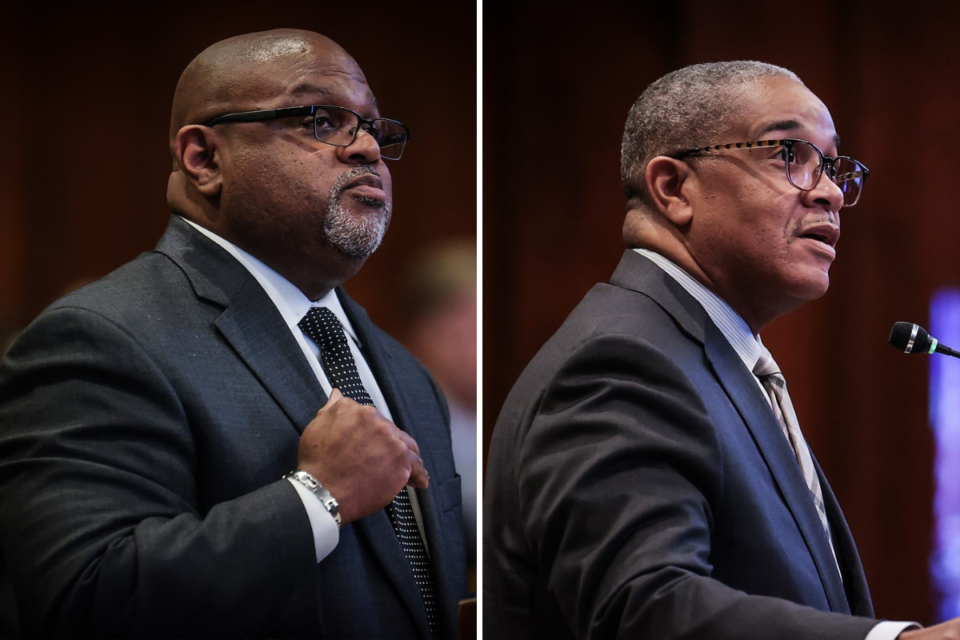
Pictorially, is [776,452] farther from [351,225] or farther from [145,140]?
[145,140]

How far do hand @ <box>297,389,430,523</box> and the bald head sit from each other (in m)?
0.51

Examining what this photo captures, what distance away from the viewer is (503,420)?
1.82 m

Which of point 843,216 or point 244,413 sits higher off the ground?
point 843,216

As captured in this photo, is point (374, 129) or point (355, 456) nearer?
point (355, 456)

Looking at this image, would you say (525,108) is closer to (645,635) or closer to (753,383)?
(753,383)

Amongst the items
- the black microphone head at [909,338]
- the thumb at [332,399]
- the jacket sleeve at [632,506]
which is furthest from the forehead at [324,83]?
the black microphone head at [909,338]

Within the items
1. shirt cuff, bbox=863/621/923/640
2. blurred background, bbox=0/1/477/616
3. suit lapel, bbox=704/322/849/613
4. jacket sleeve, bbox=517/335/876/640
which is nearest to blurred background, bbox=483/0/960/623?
blurred background, bbox=0/1/477/616

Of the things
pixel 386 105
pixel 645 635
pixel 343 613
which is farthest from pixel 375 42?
pixel 645 635

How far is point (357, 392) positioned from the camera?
1.77 meters

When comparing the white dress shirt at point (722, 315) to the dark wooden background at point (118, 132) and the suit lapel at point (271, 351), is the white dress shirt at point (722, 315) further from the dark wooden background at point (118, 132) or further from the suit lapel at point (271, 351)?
the suit lapel at point (271, 351)

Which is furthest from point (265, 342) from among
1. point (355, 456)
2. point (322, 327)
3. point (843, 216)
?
point (843, 216)

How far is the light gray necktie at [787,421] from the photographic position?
1861mm

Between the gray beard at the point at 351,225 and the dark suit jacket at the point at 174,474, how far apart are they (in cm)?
16

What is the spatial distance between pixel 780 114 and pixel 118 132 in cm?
117
